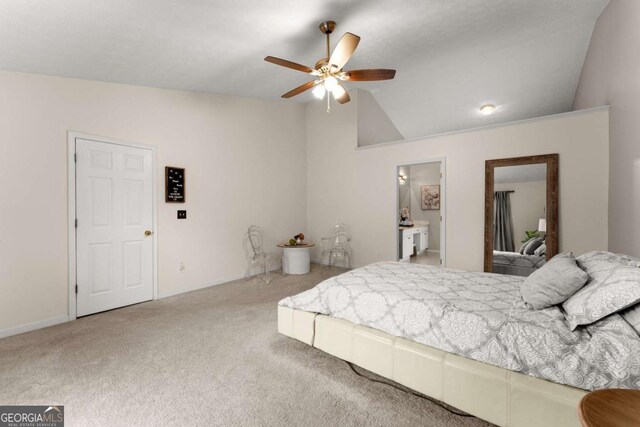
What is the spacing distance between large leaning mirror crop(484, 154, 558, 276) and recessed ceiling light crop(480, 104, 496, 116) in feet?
5.94

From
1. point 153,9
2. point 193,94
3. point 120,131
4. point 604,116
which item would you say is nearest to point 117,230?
point 120,131

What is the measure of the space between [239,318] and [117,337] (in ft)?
3.61

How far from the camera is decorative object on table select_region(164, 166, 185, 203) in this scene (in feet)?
12.8

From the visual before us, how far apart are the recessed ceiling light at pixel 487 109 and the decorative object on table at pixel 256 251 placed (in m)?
4.64

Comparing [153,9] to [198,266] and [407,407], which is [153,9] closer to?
[198,266]

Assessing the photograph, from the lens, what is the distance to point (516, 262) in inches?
158

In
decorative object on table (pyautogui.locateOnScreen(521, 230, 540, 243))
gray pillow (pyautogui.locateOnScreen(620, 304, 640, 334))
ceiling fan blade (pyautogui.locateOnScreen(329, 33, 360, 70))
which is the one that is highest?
ceiling fan blade (pyautogui.locateOnScreen(329, 33, 360, 70))

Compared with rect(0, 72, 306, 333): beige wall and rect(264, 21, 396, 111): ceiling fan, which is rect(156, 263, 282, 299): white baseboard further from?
rect(264, 21, 396, 111): ceiling fan

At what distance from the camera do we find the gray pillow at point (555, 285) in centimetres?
175

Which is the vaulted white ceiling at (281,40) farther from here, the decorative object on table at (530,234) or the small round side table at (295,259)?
the small round side table at (295,259)

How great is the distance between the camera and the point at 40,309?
2.94 metres

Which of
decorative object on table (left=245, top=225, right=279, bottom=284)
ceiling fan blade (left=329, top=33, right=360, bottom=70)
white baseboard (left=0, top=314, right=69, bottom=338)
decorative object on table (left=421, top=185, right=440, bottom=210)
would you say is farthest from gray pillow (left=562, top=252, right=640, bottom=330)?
decorative object on table (left=421, top=185, right=440, bottom=210)

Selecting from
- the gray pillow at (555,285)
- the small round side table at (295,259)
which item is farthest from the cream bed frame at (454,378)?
the small round side table at (295,259)

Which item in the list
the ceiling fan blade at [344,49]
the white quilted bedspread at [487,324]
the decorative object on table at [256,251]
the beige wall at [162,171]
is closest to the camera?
the white quilted bedspread at [487,324]
